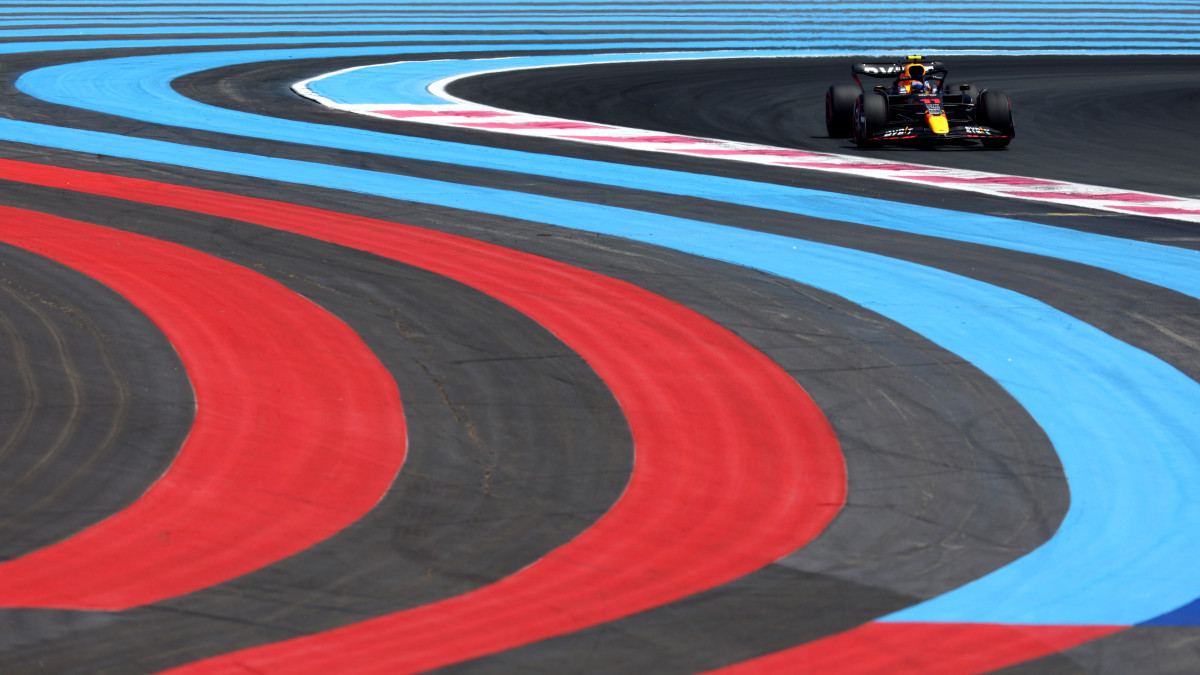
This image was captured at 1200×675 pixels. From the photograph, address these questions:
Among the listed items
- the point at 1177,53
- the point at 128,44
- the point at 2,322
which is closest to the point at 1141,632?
the point at 2,322

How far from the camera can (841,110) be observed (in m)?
13.6

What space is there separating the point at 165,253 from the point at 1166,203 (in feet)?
23.5

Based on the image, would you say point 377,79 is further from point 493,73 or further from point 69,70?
point 69,70

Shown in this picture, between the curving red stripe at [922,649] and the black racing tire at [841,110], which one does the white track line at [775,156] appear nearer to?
the black racing tire at [841,110]

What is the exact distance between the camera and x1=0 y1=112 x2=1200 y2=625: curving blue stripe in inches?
150

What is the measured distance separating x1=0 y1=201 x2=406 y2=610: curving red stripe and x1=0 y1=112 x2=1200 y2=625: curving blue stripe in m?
1.79

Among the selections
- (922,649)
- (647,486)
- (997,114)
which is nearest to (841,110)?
(997,114)

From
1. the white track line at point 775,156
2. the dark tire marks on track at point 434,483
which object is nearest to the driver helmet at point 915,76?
the white track line at point 775,156

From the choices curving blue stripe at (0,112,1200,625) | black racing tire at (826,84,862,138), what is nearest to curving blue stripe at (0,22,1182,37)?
black racing tire at (826,84,862,138)

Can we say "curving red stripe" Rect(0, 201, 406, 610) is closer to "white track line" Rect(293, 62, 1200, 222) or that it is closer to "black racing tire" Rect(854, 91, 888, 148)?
"white track line" Rect(293, 62, 1200, 222)

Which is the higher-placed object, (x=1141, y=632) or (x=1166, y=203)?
(x=1141, y=632)

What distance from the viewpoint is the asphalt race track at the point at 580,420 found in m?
3.52

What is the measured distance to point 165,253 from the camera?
24.5ft

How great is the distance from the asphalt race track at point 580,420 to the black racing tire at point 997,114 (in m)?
1.95
